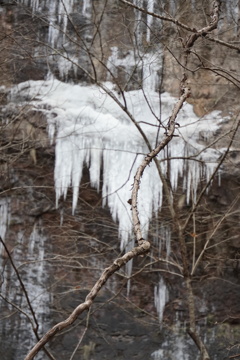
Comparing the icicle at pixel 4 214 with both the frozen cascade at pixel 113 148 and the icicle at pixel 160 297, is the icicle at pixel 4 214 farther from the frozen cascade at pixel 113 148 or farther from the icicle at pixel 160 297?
the icicle at pixel 160 297

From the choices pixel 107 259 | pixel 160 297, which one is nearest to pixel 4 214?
pixel 107 259

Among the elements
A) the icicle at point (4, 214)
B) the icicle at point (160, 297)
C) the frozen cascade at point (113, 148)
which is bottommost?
the icicle at point (160, 297)

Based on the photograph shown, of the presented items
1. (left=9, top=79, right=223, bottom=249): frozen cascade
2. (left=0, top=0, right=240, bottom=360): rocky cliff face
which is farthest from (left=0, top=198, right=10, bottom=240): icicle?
(left=9, top=79, right=223, bottom=249): frozen cascade

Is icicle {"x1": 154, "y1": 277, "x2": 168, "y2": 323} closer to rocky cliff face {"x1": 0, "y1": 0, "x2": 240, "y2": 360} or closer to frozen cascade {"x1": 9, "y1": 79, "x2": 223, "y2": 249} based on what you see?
rocky cliff face {"x1": 0, "y1": 0, "x2": 240, "y2": 360}

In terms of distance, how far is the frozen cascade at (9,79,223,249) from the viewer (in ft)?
25.1

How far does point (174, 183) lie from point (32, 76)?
2.98m

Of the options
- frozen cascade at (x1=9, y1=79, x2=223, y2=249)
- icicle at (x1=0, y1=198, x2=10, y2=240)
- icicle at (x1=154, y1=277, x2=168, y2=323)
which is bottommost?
icicle at (x1=154, y1=277, x2=168, y2=323)

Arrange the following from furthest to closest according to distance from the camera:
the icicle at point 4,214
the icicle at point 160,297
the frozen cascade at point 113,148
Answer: the icicle at point 4,214
the icicle at point 160,297
the frozen cascade at point 113,148

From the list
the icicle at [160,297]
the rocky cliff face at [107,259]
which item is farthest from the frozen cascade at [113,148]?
the icicle at [160,297]

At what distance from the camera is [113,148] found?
7973mm

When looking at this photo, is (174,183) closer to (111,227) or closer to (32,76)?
(111,227)

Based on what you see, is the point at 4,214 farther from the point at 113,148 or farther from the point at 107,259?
the point at 113,148

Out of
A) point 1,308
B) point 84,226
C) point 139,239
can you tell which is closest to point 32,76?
point 84,226

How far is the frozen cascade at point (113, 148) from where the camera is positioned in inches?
301
